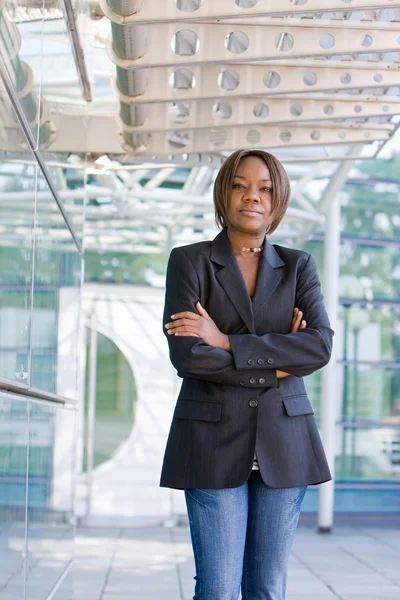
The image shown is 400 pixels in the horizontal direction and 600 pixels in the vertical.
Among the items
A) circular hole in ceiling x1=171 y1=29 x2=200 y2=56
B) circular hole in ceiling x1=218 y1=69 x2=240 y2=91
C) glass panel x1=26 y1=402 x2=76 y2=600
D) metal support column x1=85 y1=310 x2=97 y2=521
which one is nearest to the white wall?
metal support column x1=85 y1=310 x2=97 y2=521

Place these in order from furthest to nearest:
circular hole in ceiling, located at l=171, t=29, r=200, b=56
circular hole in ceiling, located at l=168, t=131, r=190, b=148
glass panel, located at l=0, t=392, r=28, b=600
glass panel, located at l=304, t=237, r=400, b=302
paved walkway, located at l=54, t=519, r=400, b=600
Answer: glass panel, located at l=304, t=237, r=400, b=302 < paved walkway, located at l=54, t=519, r=400, b=600 < circular hole in ceiling, located at l=168, t=131, r=190, b=148 < circular hole in ceiling, located at l=171, t=29, r=200, b=56 < glass panel, located at l=0, t=392, r=28, b=600

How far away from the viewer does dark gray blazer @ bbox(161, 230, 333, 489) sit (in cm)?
294

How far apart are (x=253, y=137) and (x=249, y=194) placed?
3.55m

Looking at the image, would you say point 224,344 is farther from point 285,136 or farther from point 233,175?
point 285,136

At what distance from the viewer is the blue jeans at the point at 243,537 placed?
113 inches

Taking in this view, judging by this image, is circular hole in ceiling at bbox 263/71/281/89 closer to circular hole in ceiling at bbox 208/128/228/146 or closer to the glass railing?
circular hole in ceiling at bbox 208/128/228/146

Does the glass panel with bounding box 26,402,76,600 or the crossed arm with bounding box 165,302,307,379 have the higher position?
the crossed arm with bounding box 165,302,307,379

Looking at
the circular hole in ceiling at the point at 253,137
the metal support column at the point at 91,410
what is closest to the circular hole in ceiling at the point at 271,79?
the circular hole in ceiling at the point at 253,137

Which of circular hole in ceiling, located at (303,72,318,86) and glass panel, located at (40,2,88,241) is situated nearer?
glass panel, located at (40,2,88,241)

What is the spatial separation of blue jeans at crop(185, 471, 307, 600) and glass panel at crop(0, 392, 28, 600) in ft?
1.64

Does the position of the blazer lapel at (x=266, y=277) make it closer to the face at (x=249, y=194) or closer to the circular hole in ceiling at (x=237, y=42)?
the face at (x=249, y=194)

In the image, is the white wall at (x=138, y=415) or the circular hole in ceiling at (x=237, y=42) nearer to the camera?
the circular hole in ceiling at (x=237, y=42)

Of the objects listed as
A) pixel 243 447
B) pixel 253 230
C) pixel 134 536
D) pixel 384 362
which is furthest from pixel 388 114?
pixel 384 362

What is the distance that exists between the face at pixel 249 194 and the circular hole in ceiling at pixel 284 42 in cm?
164
